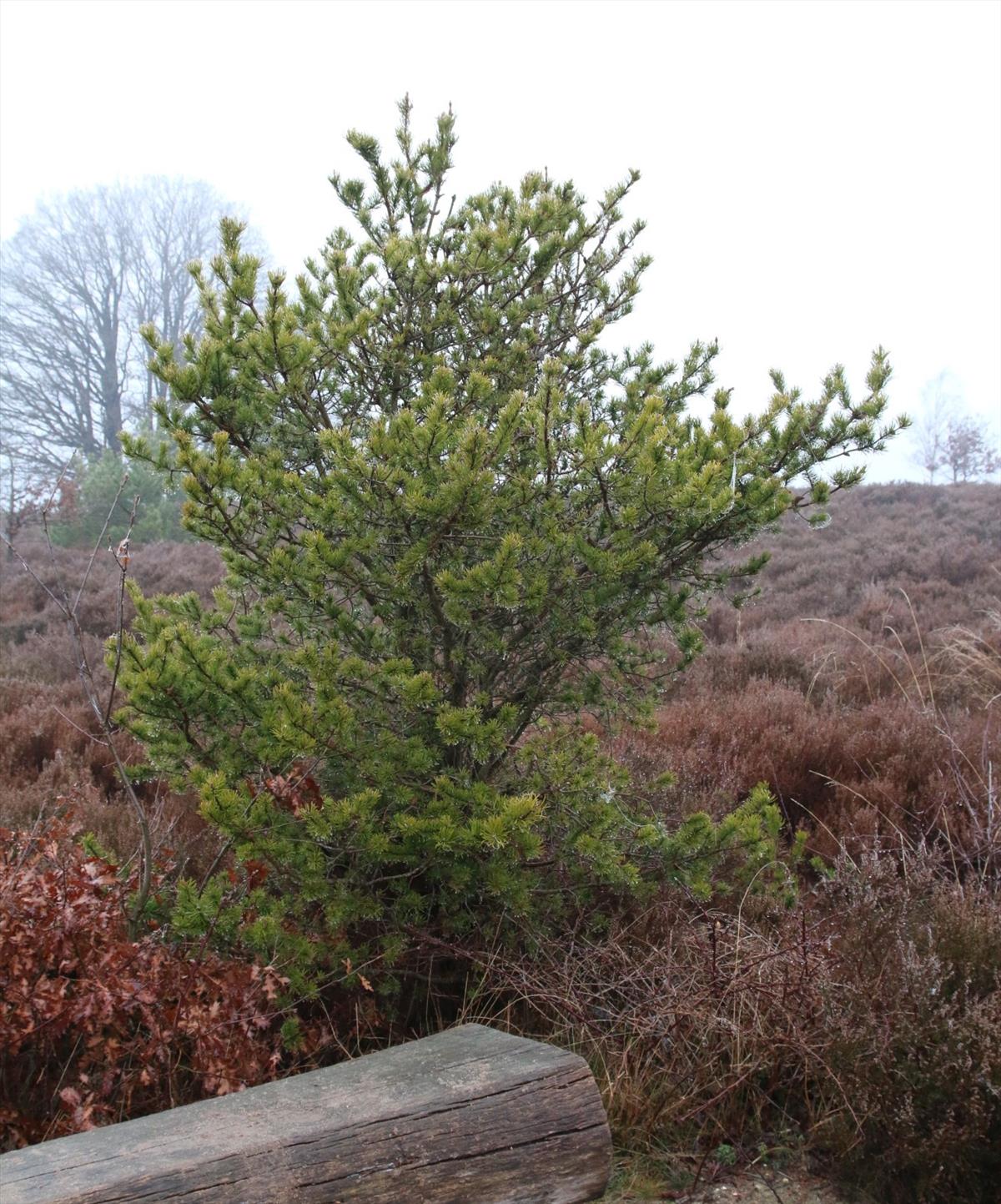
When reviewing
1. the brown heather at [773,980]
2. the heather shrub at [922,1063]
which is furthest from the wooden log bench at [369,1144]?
the heather shrub at [922,1063]

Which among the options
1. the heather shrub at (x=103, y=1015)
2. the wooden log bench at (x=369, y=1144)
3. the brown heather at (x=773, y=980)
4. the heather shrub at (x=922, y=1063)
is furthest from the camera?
the heather shrub at (x=103, y=1015)

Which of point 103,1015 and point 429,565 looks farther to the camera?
point 429,565

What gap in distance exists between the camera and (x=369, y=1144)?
1844 millimetres

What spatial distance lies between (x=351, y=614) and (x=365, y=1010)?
1218mm

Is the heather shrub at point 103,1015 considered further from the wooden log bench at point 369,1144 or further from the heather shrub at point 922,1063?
the heather shrub at point 922,1063

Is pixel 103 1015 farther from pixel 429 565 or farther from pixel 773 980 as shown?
pixel 773 980

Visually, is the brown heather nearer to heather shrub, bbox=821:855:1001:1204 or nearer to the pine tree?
heather shrub, bbox=821:855:1001:1204

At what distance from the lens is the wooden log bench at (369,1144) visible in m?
1.72

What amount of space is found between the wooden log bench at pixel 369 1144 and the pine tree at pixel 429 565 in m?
0.59

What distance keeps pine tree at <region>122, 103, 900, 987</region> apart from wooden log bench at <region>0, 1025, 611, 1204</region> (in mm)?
590

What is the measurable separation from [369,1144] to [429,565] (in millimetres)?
1476

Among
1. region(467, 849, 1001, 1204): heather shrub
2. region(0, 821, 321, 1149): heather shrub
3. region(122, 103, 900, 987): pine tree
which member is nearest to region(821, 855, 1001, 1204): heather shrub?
region(467, 849, 1001, 1204): heather shrub

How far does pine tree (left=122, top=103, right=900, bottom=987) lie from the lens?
8.43 ft

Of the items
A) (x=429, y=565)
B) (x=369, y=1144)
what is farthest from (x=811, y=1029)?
(x=429, y=565)
